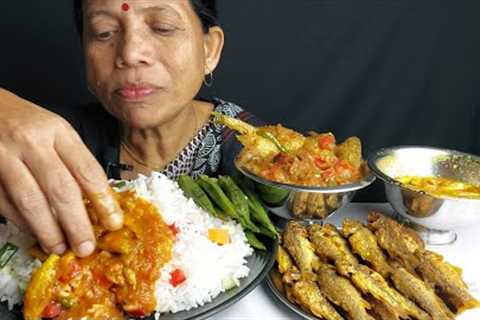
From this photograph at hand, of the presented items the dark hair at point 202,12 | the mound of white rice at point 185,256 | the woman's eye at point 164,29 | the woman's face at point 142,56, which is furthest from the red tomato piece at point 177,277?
the dark hair at point 202,12

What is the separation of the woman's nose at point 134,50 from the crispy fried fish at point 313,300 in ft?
2.78

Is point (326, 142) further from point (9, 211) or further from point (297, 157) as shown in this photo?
point (9, 211)

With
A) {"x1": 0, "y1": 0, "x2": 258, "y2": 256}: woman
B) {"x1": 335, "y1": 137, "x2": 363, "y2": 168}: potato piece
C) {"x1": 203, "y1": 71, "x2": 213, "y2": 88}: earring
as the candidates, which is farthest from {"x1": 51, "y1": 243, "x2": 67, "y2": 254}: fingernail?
{"x1": 203, "y1": 71, "x2": 213, "y2": 88}: earring

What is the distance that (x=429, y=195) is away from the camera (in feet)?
5.12

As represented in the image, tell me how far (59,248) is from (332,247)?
0.68 metres

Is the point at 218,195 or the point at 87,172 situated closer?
the point at 87,172

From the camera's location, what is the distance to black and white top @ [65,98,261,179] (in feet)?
6.71

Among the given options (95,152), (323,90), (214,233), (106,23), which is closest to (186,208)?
(214,233)

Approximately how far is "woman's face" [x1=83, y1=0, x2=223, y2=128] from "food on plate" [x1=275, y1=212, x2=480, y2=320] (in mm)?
633

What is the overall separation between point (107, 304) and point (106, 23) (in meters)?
0.94

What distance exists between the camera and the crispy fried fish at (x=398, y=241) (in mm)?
1375

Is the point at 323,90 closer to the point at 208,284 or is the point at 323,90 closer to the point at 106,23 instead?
the point at 106,23

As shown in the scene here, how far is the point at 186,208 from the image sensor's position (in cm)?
141

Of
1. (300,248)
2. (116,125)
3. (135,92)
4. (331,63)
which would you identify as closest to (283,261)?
(300,248)
